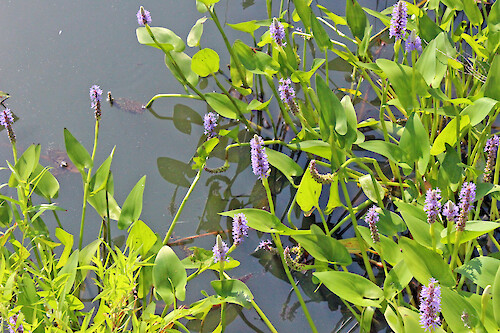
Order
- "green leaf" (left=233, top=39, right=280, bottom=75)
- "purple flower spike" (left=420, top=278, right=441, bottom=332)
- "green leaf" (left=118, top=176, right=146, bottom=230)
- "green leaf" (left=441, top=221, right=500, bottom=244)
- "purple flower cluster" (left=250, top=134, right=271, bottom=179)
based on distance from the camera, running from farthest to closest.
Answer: "green leaf" (left=233, top=39, right=280, bottom=75) < "green leaf" (left=118, top=176, right=146, bottom=230) < "purple flower cluster" (left=250, top=134, right=271, bottom=179) < "green leaf" (left=441, top=221, right=500, bottom=244) < "purple flower spike" (left=420, top=278, right=441, bottom=332)

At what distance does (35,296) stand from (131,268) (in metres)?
0.20

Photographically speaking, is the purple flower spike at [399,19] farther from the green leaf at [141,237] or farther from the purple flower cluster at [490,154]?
the green leaf at [141,237]

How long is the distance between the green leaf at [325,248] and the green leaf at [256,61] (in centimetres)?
47

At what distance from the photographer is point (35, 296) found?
3.53ft

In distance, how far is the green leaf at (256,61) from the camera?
1421 millimetres

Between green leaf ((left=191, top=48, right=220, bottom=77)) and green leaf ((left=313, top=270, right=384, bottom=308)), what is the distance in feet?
2.20

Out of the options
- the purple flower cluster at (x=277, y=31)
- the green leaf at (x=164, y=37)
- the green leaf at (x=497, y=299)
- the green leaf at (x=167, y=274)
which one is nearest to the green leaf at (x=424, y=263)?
the green leaf at (x=497, y=299)

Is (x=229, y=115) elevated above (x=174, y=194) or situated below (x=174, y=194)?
above

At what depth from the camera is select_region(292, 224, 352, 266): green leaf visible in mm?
1152

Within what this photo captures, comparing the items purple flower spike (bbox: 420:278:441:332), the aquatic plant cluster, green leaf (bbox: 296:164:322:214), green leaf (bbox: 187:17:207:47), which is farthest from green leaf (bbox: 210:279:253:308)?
green leaf (bbox: 187:17:207:47)

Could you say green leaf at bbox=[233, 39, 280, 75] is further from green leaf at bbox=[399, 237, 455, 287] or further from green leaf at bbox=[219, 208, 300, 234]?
green leaf at bbox=[399, 237, 455, 287]

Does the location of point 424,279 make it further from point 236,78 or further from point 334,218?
point 236,78

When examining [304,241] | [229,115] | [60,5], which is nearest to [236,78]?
[229,115]

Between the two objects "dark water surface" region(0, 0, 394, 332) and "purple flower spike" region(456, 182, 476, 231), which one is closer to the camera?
"purple flower spike" region(456, 182, 476, 231)
